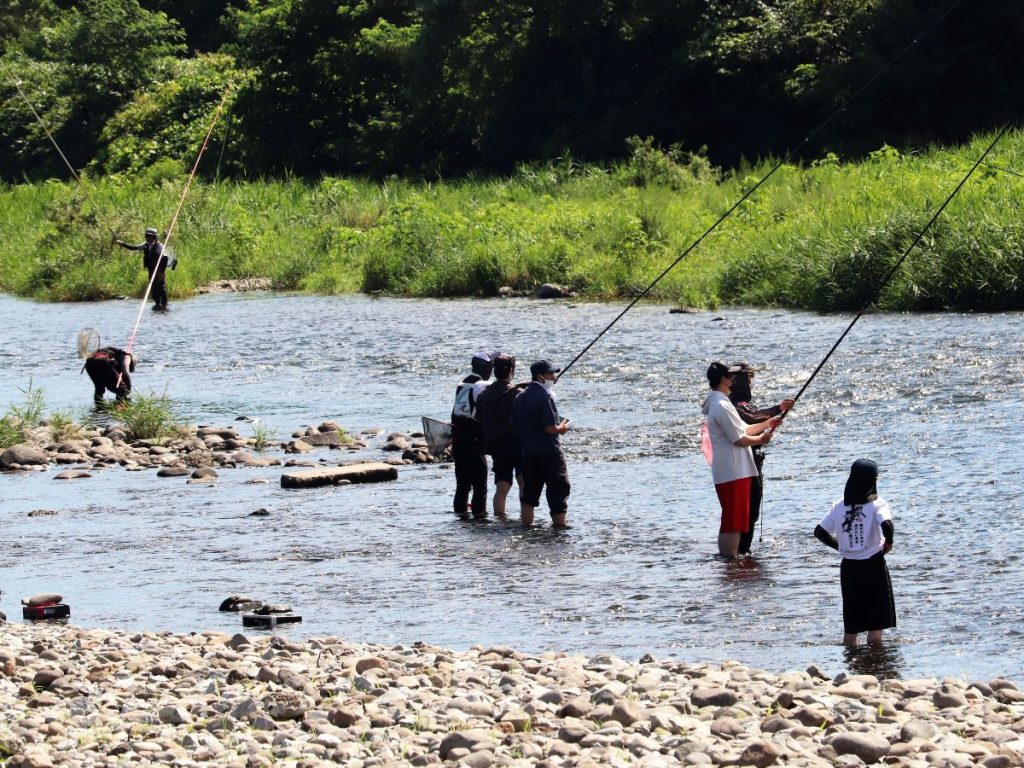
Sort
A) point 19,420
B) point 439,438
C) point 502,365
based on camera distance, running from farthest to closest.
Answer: point 19,420 < point 439,438 < point 502,365

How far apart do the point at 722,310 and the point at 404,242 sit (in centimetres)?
957

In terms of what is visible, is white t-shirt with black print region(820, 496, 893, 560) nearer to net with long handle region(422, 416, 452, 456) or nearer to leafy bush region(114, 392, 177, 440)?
net with long handle region(422, 416, 452, 456)

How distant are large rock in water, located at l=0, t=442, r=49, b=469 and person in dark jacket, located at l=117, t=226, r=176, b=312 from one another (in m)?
8.92

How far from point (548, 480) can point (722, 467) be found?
72.2 inches

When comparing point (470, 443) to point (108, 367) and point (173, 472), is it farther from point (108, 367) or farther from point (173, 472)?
point (108, 367)

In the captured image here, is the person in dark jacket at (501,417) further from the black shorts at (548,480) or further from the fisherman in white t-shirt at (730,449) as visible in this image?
the fisherman in white t-shirt at (730,449)

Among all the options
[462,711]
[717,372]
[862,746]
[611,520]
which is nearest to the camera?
[862,746]

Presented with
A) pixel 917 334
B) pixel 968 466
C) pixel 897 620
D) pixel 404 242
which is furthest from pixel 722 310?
pixel 897 620

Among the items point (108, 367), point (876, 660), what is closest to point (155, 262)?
point (108, 367)

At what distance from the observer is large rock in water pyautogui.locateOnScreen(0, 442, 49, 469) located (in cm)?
1577

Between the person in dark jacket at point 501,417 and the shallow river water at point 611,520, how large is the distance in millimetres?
599

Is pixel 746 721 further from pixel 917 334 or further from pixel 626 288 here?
pixel 626 288

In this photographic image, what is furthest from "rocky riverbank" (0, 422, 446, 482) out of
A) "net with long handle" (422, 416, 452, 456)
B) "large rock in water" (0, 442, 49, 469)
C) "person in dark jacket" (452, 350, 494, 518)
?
"person in dark jacket" (452, 350, 494, 518)

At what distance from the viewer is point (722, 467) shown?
10664 millimetres
